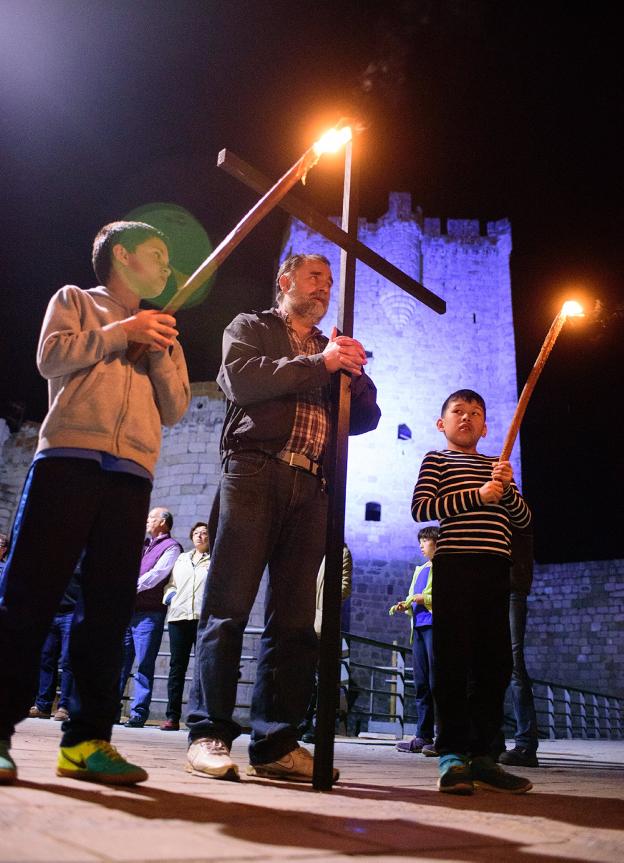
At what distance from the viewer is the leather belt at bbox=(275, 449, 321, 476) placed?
2.58 m

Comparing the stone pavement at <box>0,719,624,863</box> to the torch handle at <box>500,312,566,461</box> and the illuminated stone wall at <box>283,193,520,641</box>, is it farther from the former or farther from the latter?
the illuminated stone wall at <box>283,193,520,641</box>

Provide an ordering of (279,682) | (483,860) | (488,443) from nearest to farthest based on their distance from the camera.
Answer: (483,860), (279,682), (488,443)

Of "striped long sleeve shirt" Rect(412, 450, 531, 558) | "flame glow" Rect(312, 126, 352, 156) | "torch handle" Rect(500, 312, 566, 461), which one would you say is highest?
"flame glow" Rect(312, 126, 352, 156)

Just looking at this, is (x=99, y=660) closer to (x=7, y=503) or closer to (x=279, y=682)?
(x=279, y=682)

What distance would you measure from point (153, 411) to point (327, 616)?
828 mm

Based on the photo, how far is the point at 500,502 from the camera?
300cm

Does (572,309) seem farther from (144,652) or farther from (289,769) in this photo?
(144,652)

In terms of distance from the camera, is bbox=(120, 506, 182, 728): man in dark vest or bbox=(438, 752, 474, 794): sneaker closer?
bbox=(438, 752, 474, 794): sneaker

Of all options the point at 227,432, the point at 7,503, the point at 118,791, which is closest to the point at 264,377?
the point at 227,432

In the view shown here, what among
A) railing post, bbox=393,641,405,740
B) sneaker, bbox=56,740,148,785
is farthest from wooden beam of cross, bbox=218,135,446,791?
railing post, bbox=393,641,405,740

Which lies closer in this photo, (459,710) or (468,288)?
(459,710)

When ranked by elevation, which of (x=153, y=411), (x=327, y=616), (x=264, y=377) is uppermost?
(x=264, y=377)

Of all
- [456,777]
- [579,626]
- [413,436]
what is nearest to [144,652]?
[456,777]

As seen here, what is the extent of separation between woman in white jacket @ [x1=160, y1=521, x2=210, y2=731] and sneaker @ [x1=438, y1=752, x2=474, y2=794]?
3.56 meters
